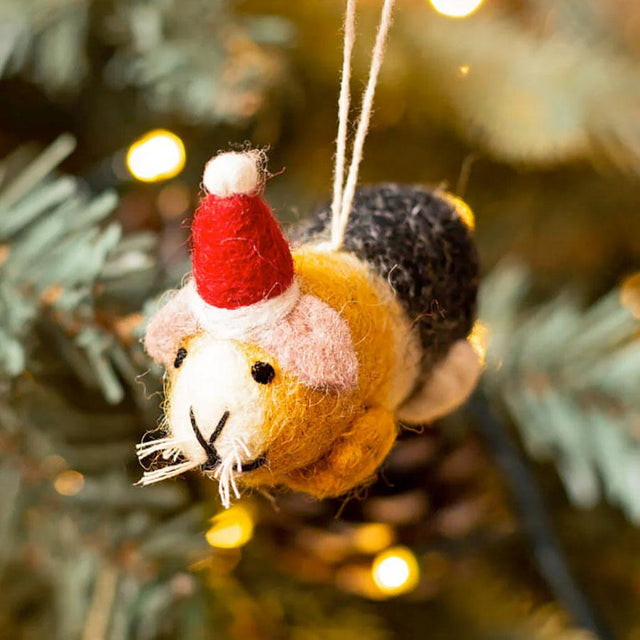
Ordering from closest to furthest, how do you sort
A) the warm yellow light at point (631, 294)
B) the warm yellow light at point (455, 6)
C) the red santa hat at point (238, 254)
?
the red santa hat at point (238, 254) → the warm yellow light at point (455, 6) → the warm yellow light at point (631, 294)

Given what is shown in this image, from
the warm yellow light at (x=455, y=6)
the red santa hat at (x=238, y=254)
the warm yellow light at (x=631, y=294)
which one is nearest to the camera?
the red santa hat at (x=238, y=254)

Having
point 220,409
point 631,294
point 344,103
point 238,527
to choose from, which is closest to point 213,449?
point 220,409

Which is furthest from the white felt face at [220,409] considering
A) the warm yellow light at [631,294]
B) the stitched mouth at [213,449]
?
the warm yellow light at [631,294]

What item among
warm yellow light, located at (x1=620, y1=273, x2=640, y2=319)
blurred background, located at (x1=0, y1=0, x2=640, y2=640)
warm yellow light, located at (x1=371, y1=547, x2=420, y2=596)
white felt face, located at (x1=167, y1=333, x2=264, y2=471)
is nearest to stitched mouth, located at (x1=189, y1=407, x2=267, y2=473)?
white felt face, located at (x1=167, y1=333, x2=264, y2=471)

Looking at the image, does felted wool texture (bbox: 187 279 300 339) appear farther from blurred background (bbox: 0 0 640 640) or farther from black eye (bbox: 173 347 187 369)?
blurred background (bbox: 0 0 640 640)

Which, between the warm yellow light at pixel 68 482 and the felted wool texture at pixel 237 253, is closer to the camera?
the felted wool texture at pixel 237 253

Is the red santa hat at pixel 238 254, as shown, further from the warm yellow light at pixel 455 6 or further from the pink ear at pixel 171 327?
the warm yellow light at pixel 455 6

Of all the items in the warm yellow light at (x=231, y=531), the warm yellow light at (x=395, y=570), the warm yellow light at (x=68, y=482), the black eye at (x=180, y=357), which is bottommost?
the warm yellow light at (x=395, y=570)
